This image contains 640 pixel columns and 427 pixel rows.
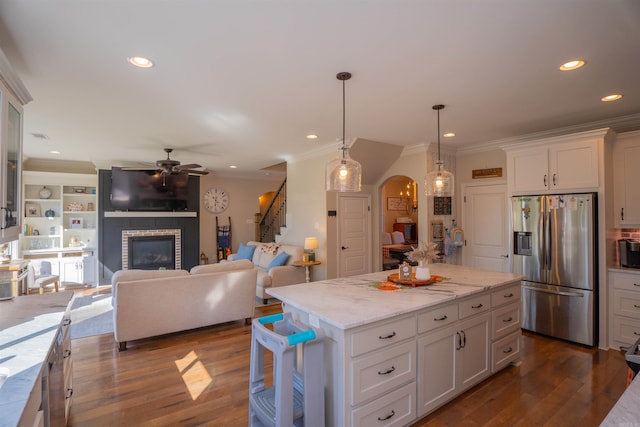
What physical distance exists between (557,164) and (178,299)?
4932 millimetres

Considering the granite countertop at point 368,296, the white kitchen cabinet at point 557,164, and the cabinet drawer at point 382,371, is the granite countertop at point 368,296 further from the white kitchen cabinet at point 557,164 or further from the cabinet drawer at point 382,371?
the white kitchen cabinet at point 557,164

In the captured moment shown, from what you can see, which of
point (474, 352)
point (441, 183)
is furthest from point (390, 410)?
point (441, 183)

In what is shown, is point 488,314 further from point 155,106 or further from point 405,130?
point 155,106

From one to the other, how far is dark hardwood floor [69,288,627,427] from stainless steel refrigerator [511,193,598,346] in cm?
28

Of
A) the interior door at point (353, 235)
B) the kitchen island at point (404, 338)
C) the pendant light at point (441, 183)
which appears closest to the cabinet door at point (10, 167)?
the kitchen island at point (404, 338)

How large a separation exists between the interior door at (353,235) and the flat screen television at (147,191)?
3877 millimetres

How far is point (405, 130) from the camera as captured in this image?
4.44m

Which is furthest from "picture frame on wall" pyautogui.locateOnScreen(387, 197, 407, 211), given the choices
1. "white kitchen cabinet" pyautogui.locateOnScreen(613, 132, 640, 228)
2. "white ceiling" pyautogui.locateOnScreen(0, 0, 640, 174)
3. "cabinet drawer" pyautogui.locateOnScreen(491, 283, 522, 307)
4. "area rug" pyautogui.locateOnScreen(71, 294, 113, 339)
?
"area rug" pyautogui.locateOnScreen(71, 294, 113, 339)

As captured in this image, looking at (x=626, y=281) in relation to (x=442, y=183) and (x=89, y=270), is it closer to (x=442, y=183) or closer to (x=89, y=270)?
(x=442, y=183)

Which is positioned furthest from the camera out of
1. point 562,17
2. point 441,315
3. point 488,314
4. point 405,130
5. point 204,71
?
point 405,130

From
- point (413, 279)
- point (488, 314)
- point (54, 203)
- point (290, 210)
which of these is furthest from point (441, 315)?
point (54, 203)

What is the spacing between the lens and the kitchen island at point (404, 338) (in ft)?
6.32

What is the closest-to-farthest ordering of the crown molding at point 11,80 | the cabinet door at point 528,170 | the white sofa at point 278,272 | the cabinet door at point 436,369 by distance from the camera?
the crown molding at point 11,80
the cabinet door at point 436,369
the cabinet door at point 528,170
the white sofa at point 278,272

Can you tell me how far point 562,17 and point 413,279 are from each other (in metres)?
2.12
